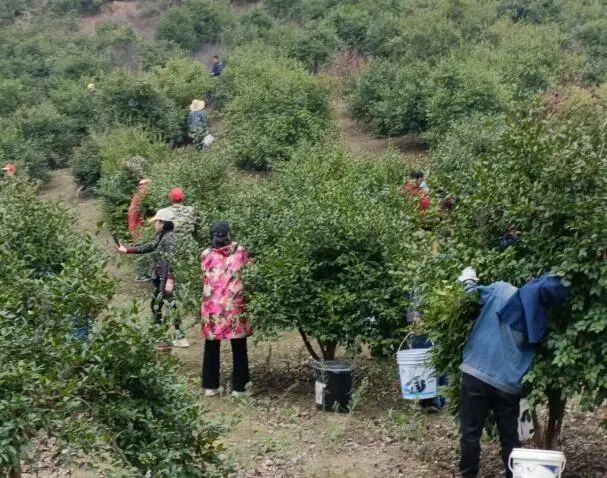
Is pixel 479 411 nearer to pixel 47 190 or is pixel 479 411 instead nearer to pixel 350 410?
pixel 350 410

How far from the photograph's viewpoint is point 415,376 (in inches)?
285

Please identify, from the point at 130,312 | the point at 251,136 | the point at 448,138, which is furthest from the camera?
the point at 251,136

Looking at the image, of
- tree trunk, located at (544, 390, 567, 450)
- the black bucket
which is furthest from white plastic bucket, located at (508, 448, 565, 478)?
the black bucket

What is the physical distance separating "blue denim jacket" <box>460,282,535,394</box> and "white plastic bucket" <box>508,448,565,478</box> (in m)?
0.53

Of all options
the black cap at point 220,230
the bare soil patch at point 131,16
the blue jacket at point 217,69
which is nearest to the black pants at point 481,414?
the black cap at point 220,230

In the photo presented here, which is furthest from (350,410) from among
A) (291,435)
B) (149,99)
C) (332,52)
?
(332,52)

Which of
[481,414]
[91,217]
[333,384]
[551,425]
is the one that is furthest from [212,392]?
[91,217]

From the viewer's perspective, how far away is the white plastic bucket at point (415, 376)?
710cm

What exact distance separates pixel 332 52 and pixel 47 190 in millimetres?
9379

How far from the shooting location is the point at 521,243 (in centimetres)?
558

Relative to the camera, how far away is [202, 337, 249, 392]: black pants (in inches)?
315

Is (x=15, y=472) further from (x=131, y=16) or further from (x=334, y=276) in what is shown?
(x=131, y=16)

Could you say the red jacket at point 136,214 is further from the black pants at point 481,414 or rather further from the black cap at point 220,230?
the black pants at point 481,414

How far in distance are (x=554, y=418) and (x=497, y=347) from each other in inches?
32.2
